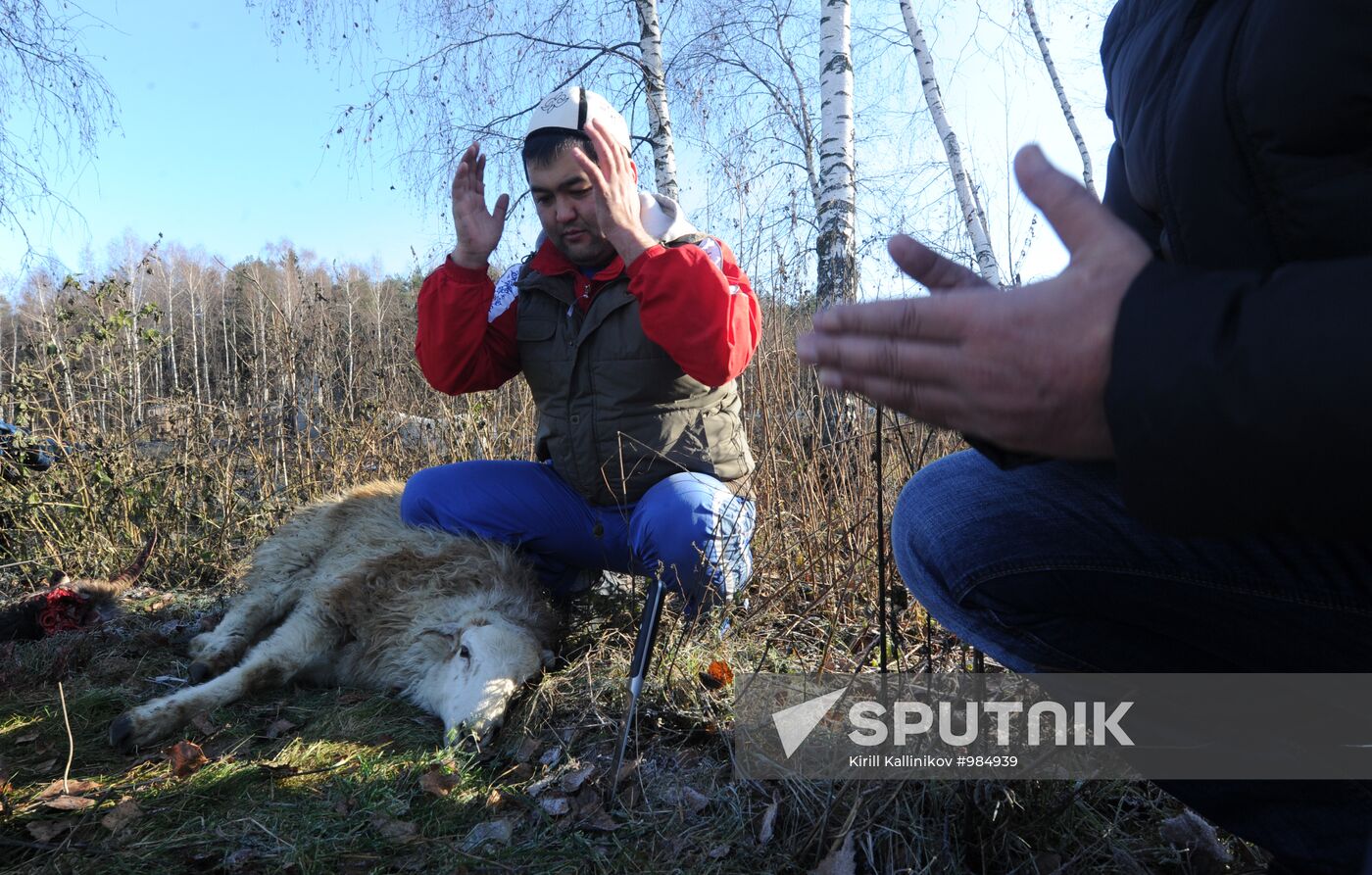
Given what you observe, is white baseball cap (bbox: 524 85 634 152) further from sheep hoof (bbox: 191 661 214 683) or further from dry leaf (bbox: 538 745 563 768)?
sheep hoof (bbox: 191 661 214 683)

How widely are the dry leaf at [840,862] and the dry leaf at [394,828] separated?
3.45 ft

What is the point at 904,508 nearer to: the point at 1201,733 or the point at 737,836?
the point at 1201,733

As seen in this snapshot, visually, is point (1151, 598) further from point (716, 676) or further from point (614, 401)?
point (614, 401)

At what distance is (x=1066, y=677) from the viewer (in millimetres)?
1614

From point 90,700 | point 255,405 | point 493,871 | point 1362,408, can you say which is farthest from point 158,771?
point 255,405

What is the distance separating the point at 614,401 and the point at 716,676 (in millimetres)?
1239

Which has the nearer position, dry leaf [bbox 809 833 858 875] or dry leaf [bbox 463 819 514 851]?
dry leaf [bbox 809 833 858 875]

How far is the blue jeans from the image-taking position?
1.19m

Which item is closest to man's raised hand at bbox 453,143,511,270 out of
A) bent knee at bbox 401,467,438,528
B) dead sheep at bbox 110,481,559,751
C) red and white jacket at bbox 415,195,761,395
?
red and white jacket at bbox 415,195,761,395

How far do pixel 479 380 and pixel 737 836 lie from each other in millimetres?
2422

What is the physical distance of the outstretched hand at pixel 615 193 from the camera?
298 cm

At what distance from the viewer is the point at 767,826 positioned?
6.51 ft

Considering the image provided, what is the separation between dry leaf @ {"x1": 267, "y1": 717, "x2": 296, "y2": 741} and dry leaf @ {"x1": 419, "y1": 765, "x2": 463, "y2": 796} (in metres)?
0.78

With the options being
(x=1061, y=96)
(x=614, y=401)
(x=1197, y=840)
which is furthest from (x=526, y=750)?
(x=1061, y=96)
